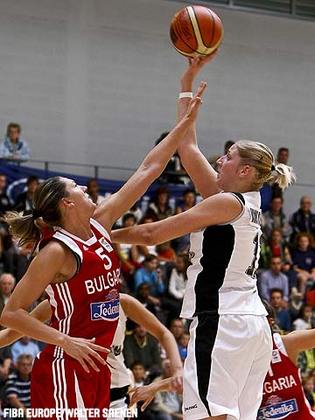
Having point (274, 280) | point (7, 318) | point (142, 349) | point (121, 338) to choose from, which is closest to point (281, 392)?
point (121, 338)

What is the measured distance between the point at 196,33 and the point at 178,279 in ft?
26.1

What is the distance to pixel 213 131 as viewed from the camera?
16469 mm

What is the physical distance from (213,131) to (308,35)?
108 inches

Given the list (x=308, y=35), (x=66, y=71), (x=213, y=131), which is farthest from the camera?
(x=308, y=35)

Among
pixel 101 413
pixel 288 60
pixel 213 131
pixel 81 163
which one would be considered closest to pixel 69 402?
pixel 101 413

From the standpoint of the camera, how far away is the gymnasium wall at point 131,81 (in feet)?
49.5

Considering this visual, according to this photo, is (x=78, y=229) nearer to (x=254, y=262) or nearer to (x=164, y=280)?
(x=254, y=262)

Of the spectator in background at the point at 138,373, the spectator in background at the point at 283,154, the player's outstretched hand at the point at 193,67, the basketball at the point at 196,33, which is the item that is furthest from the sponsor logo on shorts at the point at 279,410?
the spectator in background at the point at 283,154

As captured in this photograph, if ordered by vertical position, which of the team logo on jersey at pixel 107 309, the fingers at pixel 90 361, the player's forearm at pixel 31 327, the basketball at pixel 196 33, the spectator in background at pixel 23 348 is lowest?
the spectator in background at pixel 23 348

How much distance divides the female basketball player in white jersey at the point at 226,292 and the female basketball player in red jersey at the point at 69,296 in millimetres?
242

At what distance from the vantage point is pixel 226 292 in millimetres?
4598

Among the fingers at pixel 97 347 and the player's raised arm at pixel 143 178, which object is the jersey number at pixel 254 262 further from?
the fingers at pixel 97 347

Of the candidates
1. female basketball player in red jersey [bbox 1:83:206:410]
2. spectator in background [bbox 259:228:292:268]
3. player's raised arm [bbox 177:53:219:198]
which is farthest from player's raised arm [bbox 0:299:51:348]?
spectator in background [bbox 259:228:292:268]

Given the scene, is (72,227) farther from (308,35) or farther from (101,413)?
(308,35)
